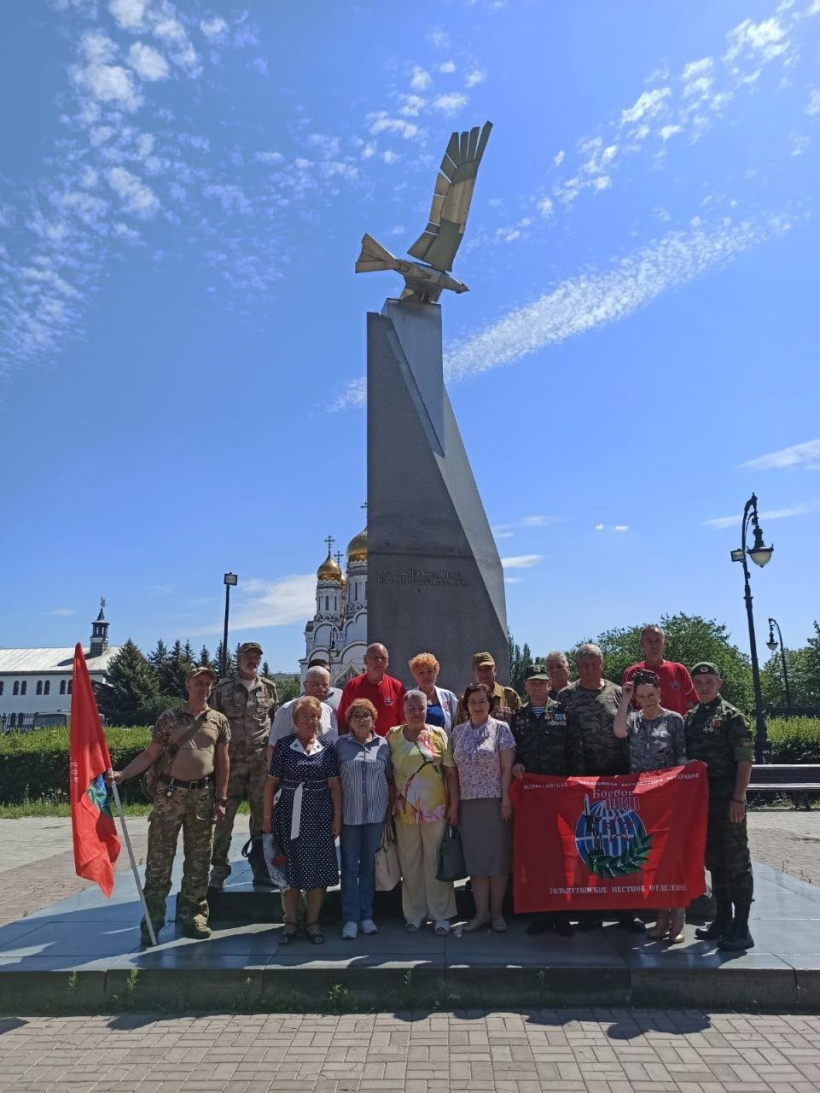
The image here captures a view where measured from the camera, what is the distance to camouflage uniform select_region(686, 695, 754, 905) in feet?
15.5

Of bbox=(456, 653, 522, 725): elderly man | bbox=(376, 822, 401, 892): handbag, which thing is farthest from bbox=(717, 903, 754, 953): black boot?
bbox=(376, 822, 401, 892): handbag

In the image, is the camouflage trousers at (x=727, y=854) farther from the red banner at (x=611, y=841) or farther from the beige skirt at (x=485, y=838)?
the beige skirt at (x=485, y=838)

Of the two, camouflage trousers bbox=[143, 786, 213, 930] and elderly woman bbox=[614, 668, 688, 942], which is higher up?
elderly woman bbox=[614, 668, 688, 942]

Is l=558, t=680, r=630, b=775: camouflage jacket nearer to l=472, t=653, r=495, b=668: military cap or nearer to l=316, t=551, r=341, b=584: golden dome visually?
l=472, t=653, r=495, b=668: military cap

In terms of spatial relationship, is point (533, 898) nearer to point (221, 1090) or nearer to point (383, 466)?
point (221, 1090)

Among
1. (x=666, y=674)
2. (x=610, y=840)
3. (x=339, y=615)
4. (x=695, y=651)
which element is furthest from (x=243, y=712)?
(x=339, y=615)

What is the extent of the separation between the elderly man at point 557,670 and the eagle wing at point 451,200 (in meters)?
5.29

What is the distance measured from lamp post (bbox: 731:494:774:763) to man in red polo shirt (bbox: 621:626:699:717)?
1104 centimetres

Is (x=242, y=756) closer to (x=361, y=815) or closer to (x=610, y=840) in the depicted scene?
(x=361, y=815)

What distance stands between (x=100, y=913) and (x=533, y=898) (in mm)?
3283

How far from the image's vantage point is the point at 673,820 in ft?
15.9

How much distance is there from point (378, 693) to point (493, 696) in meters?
0.88

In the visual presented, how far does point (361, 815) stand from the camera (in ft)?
16.1

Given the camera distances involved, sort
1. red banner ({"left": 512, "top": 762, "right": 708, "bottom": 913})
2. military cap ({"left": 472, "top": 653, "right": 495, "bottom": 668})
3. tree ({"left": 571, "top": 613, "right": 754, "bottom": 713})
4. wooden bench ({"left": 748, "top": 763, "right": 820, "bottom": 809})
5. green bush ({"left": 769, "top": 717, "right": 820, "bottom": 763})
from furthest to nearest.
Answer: tree ({"left": 571, "top": 613, "right": 754, "bottom": 713}) < green bush ({"left": 769, "top": 717, "right": 820, "bottom": 763}) < wooden bench ({"left": 748, "top": 763, "right": 820, "bottom": 809}) < military cap ({"left": 472, "top": 653, "right": 495, "bottom": 668}) < red banner ({"left": 512, "top": 762, "right": 708, "bottom": 913})
